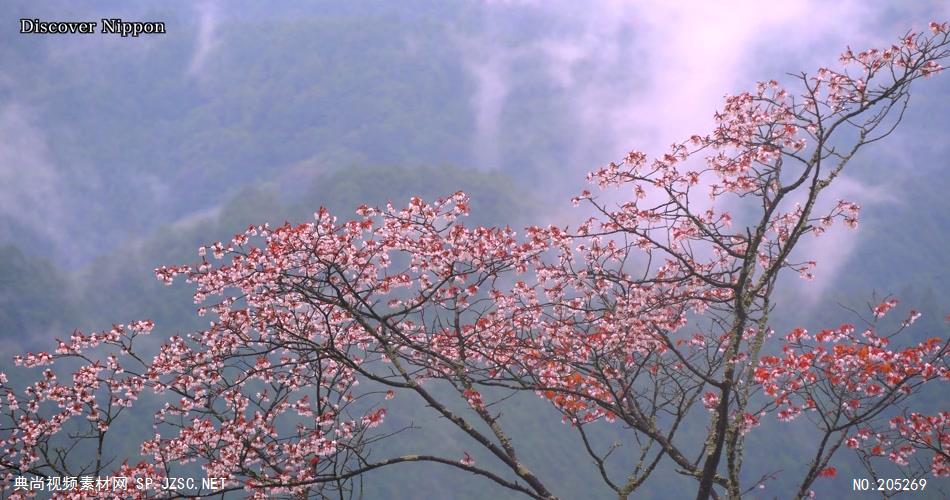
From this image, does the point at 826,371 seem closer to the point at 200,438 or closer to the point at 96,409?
the point at 200,438

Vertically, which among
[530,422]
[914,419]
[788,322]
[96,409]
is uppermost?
[788,322]

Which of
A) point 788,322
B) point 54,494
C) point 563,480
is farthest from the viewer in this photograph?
point 788,322

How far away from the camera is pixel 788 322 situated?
111 m

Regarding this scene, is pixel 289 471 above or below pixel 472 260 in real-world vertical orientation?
below

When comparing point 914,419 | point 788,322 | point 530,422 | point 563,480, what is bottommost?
point 914,419

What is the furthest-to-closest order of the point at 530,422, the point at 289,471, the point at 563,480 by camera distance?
the point at 530,422
the point at 563,480
the point at 289,471

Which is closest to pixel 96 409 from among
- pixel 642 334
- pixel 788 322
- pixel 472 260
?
pixel 472 260

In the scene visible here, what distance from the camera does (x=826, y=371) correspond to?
1049cm

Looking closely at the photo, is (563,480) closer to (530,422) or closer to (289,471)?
(530,422)

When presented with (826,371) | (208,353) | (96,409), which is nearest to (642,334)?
(826,371)

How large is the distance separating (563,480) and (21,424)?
77926mm

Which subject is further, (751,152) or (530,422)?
(530,422)

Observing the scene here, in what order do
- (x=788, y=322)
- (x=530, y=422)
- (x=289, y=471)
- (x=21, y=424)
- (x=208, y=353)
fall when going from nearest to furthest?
(x=208, y=353) → (x=289, y=471) → (x=21, y=424) → (x=530, y=422) → (x=788, y=322)

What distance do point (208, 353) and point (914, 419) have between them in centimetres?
1047
